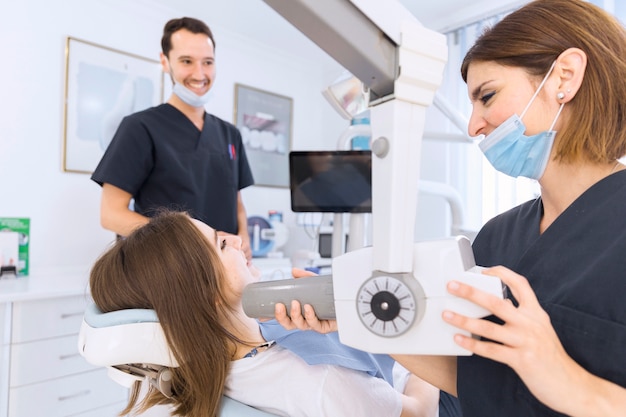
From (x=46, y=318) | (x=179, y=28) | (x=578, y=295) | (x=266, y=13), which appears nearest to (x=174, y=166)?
(x=179, y=28)

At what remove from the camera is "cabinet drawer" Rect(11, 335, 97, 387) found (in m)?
1.76

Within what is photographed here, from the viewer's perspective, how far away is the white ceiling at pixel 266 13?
2.69 metres

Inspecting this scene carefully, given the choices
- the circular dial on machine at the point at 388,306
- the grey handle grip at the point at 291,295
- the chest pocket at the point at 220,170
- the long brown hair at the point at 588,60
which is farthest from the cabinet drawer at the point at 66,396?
the long brown hair at the point at 588,60

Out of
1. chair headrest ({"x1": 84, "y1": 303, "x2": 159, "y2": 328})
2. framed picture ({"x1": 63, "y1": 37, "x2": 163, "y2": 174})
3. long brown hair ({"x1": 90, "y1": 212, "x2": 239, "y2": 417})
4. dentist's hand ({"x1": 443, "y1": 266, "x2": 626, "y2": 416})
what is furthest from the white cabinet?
dentist's hand ({"x1": 443, "y1": 266, "x2": 626, "y2": 416})

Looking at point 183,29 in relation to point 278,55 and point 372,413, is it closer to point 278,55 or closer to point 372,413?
point 372,413

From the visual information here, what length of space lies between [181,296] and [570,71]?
2.58 feet

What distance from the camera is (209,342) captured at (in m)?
0.90

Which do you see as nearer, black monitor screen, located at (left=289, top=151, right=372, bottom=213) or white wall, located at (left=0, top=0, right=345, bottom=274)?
black monitor screen, located at (left=289, top=151, right=372, bottom=213)

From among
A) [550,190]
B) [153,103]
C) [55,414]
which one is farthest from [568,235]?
[153,103]

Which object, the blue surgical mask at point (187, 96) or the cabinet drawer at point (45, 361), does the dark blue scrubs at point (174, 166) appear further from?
the cabinet drawer at point (45, 361)

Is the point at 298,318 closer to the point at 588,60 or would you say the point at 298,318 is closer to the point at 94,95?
the point at 588,60

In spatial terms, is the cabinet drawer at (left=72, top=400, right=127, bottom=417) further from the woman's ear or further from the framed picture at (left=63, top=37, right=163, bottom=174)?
the woman's ear

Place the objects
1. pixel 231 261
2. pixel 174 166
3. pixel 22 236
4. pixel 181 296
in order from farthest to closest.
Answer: pixel 22 236
pixel 174 166
pixel 231 261
pixel 181 296

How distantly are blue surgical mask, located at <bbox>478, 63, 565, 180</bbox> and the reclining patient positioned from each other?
487 mm
